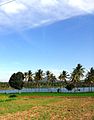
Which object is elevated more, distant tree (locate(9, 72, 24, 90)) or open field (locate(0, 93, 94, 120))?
distant tree (locate(9, 72, 24, 90))

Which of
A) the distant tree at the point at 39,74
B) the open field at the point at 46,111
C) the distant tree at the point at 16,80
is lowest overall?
the open field at the point at 46,111

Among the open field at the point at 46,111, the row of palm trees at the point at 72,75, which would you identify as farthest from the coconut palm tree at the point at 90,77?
the open field at the point at 46,111

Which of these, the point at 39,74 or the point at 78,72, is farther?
Result: the point at 39,74

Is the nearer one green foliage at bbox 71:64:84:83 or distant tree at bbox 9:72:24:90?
green foliage at bbox 71:64:84:83

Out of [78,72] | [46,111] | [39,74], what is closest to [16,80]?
[39,74]

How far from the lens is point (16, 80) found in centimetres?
12875

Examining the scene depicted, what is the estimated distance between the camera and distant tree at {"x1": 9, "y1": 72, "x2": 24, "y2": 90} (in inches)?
5008

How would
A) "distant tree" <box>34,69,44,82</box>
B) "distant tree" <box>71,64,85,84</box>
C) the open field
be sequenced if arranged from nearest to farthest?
1. the open field
2. "distant tree" <box>71,64,85,84</box>
3. "distant tree" <box>34,69,44,82</box>

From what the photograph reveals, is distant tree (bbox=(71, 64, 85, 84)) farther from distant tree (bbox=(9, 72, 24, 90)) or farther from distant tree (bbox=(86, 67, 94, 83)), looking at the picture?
distant tree (bbox=(9, 72, 24, 90))

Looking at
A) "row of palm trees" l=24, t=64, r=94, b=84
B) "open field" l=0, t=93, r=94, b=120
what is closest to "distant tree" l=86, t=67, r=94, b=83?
"row of palm trees" l=24, t=64, r=94, b=84

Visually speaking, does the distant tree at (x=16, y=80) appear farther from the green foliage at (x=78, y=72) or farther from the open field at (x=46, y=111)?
the open field at (x=46, y=111)

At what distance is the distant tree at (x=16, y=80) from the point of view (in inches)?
5008

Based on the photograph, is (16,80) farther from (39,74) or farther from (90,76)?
(90,76)

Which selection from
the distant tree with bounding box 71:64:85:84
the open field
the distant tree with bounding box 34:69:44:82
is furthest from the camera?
the distant tree with bounding box 34:69:44:82
